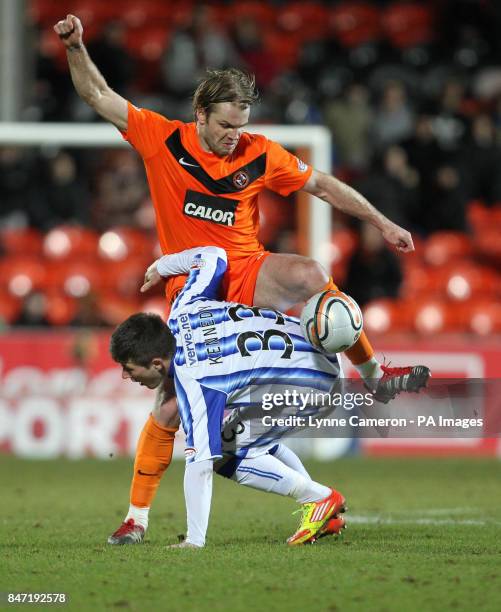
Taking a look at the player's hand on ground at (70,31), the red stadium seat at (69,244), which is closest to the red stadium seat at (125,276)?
the red stadium seat at (69,244)

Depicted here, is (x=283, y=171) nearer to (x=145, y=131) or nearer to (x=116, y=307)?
(x=145, y=131)

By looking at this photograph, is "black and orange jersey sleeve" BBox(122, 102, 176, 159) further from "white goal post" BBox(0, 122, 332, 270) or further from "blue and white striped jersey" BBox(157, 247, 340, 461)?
"white goal post" BBox(0, 122, 332, 270)

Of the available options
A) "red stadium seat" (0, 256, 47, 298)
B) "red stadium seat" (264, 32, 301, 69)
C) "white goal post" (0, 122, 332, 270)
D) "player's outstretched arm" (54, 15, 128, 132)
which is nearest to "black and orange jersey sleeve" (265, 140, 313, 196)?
"player's outstretched arm" (54, 15, 128, 132)

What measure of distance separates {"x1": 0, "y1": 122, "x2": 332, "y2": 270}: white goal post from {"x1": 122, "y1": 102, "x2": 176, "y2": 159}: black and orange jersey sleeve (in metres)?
5.31

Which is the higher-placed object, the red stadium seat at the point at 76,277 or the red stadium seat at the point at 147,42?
the red stadium seat at the point at 147,42

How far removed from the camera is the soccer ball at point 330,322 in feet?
19.3

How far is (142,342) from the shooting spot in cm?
590

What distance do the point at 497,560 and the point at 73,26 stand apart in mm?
3259

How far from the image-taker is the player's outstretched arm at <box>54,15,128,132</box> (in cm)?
605

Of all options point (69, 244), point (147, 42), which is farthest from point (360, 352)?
point (147, 42)

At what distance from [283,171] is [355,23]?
11.8m

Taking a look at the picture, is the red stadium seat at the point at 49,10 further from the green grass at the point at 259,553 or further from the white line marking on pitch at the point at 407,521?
the white line marking on pitch at the point at 407,521

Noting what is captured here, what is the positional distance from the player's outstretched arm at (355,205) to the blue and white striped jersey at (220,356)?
2.28 feet

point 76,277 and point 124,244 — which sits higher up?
point 124,244
